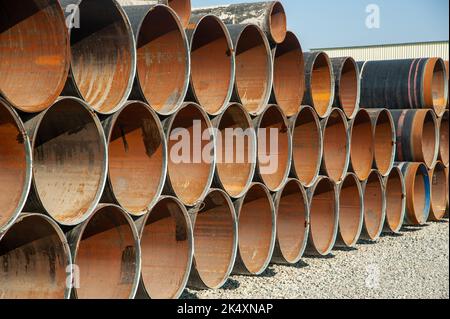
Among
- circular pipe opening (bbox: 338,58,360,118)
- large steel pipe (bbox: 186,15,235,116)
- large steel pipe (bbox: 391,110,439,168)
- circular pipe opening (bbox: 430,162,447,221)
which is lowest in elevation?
circular pipe opening (bbox: 430,162,447,221)

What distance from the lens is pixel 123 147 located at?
5102mm

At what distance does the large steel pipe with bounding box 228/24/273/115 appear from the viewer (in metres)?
6.50

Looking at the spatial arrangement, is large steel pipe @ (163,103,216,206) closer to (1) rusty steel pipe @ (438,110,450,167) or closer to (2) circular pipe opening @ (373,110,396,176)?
(2) circular pipe opening @ (373,110,396,176)

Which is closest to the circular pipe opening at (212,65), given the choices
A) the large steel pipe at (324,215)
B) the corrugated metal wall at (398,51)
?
the large steel pipe at (324,215)

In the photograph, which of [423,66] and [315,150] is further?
[423,66]

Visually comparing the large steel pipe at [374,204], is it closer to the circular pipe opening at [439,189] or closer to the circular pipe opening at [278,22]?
the circular pipe opening at [439,189]

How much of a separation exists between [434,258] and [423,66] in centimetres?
400

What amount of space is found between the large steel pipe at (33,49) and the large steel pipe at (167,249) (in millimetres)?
1497

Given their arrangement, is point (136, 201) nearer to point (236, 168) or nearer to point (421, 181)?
point (236, 168)

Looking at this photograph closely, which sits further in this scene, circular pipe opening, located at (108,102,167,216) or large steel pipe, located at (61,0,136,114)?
circular pipe opening, located at (108,102,167,216)

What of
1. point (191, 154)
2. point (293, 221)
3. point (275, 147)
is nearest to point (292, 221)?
point (293, 221)

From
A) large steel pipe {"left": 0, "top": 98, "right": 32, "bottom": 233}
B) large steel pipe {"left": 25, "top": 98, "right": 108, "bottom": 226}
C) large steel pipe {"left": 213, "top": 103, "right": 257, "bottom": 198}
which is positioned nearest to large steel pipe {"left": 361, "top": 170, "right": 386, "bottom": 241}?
large steel pipe {"left": 213, "top": 103, "right": 257, "bottom": 198}

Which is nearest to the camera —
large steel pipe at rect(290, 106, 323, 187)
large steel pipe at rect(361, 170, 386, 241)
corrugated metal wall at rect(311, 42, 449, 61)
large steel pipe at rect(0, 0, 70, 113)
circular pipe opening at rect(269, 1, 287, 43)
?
large steel pipe at rect(0, 0, 70, 113)
